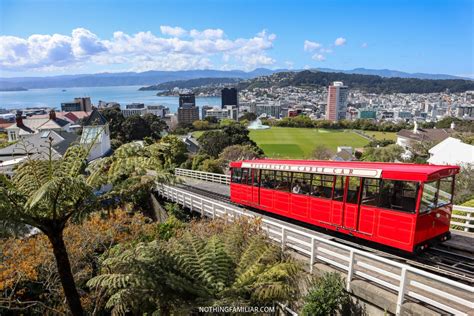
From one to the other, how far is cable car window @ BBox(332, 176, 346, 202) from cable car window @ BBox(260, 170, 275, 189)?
11.0 feet

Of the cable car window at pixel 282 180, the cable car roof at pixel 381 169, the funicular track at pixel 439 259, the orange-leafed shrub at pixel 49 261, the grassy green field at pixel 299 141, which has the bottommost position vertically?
the grassy green field at pixel 299 141

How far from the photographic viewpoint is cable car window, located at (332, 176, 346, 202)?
985cm

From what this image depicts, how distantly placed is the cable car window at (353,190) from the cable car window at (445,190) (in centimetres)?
208

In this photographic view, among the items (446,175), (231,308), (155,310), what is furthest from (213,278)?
(446,175)

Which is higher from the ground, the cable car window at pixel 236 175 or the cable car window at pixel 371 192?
the cable car window at pixel 371 192

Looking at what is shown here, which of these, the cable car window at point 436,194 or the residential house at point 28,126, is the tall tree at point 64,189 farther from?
the residential house at point 28,126

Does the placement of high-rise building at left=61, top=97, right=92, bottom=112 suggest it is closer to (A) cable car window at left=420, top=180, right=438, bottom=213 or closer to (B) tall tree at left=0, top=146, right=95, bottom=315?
(B) tall tree at left=0, top=146, right=95, bottom=315

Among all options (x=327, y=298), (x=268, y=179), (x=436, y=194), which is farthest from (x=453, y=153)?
(x=327, y=298)

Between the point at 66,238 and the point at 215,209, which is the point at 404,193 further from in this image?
the point at 66,238

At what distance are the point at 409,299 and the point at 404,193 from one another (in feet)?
9.42

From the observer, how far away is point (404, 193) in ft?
27.3

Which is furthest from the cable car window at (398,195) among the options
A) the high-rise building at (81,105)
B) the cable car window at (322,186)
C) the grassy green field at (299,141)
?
the high-rise building at (81,105)

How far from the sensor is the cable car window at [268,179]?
1304 cm

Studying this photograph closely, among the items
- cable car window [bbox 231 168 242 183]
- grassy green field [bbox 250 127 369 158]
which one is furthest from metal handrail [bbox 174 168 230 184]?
grassy green field [bbox 250 127 369 158]
